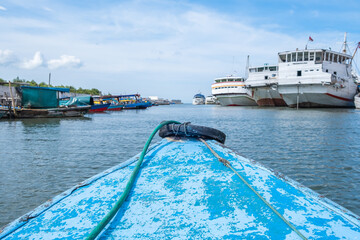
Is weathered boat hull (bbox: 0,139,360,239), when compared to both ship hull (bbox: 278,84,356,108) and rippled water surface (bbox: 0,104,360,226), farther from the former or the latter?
ship hull (bbox: 278,84,356,108)

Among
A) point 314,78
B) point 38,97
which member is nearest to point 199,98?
point 314,78

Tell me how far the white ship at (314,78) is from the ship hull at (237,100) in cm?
1405

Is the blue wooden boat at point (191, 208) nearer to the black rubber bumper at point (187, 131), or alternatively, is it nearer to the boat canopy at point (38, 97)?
the black rubber bumper at point (187, 131)

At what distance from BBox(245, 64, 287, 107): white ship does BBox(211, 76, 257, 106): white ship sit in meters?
5.30

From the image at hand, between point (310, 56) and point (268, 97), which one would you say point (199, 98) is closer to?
point (268, 97)

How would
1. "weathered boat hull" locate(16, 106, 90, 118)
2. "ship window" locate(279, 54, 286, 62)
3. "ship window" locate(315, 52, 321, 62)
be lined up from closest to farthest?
"weathered boat hull" locate(16, 106, 90, 118)
"ship window" locate(315, 52, 321, 62)
"ship window" locate(279, 54, 286, 62)

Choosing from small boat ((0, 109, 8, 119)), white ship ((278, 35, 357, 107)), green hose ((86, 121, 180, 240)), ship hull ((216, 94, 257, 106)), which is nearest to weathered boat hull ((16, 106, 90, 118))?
small boat ((0, 109, 8, 119))

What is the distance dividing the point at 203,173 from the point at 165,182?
0.40 m

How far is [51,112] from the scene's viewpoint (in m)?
24.1

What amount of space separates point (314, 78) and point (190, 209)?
117 ft

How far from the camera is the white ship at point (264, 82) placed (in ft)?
131

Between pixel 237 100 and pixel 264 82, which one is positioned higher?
pixel 264 82

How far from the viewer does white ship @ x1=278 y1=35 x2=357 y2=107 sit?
33.8m

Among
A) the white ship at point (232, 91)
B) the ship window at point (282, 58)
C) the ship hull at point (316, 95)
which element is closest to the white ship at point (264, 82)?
the ship hull at point (316, 95)
